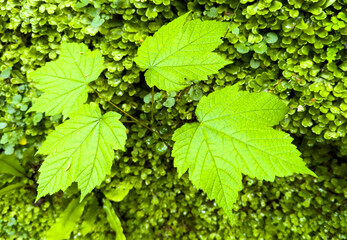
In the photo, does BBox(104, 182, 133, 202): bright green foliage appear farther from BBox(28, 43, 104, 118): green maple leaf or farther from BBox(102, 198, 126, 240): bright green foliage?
BBox(28, 43, 104, 118): green maple leaf

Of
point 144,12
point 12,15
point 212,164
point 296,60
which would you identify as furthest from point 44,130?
point 296,60

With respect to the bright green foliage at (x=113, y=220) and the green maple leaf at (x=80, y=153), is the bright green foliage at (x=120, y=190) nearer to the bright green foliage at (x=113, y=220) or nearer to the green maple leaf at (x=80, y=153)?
the bright green foliage at (x=113, y=220)

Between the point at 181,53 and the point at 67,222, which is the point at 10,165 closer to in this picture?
the point at 67,222

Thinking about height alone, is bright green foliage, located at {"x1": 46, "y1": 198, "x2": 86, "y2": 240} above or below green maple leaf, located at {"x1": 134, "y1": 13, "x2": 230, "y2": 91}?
below

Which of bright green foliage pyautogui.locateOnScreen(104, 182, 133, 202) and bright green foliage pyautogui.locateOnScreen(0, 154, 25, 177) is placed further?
bright green foliage pyautogui.locateOnScreen(0, 154, 25, 177)

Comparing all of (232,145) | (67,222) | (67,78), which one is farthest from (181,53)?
(67,222)

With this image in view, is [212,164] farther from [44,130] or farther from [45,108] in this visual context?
[44,130]

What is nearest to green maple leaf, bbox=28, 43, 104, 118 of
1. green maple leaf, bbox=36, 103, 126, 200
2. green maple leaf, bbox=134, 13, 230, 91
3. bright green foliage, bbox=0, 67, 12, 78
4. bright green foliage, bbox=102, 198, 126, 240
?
green maple leaf, bbox=36, 103, 126, 200

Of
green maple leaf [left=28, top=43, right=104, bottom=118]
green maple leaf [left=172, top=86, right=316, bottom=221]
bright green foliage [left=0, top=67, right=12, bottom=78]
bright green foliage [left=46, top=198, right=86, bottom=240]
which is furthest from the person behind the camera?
bright green foliage [left=46, top=198, right=86, bottom=240]
